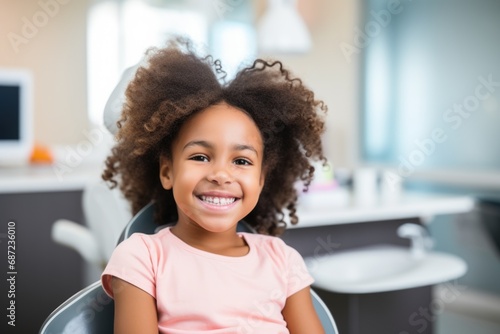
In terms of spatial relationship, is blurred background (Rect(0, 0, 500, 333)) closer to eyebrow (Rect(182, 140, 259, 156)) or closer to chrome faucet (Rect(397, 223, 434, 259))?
chrome faucet (Rect(397, 223, 434, 259))

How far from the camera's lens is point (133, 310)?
93cm

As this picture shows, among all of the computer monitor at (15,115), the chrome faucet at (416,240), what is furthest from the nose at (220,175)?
the computer monitor at (15,115)

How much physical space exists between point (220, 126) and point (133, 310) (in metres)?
0.31

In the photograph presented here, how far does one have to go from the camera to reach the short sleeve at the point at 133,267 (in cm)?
95

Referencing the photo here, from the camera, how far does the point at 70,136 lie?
4227mm

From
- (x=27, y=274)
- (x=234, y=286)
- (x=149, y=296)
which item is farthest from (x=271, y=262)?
(x=27, y=274)

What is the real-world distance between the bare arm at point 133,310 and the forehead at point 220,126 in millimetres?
248

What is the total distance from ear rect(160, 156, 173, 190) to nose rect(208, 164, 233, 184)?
107 millimetres

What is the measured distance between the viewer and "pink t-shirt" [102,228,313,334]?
96 cm

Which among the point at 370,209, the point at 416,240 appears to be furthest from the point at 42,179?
the point at 416,240

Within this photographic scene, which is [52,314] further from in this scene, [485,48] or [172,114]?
[485,48]

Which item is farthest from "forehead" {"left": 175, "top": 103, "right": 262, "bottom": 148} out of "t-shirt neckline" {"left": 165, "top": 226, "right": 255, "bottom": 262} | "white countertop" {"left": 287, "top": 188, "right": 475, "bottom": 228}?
"white countertop" {"left": 287, "top": 188, "right": 475, "bottom": 228}

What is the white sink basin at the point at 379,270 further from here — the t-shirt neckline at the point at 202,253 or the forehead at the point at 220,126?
the forehead at the point at 220,126

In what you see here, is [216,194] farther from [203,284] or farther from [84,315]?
[84,315]
